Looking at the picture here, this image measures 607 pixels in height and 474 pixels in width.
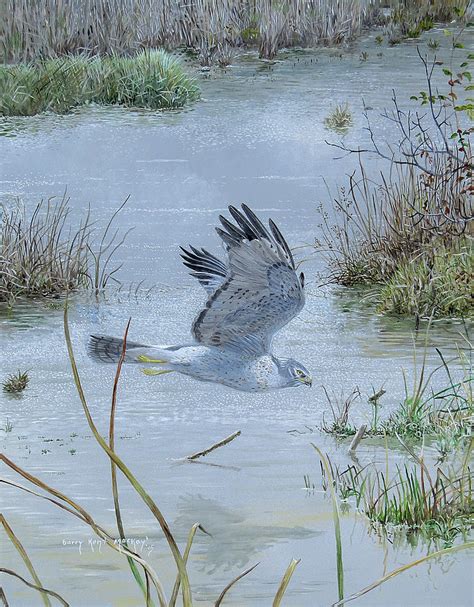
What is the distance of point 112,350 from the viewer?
345 cm

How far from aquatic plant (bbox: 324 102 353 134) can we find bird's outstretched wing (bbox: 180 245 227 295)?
33.6 inches

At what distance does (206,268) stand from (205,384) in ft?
1.05

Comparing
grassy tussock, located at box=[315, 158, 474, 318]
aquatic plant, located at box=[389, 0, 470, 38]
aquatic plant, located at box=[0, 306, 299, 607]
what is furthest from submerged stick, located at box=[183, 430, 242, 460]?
aquatic plant, located at box=[389, 0, 470, 38]

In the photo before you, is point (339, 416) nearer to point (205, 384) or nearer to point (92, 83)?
point (205, 384)

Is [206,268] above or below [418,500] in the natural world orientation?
above

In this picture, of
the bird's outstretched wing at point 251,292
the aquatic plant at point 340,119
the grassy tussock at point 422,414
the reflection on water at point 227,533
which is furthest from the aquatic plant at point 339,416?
the aquatic plant at point 340,119

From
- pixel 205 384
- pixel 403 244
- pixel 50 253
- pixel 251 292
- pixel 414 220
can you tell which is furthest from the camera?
pixel 414 220

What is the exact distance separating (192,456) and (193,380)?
27 centimetres

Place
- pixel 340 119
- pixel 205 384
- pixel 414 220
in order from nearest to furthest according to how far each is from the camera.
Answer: pixel 205 384 < pixel 340 119 < pixel 414 220

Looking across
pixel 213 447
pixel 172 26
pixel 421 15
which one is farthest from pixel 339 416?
pixel 421 15

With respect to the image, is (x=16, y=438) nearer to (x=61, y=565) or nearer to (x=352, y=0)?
(x=61, y=565)

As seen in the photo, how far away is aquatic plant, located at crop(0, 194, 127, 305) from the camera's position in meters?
4.00

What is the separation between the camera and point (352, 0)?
206 inches

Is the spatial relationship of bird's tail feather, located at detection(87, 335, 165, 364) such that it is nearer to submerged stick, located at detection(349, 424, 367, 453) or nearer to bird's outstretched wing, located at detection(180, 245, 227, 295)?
bird's outstretched wing, located at detection(180, 245, 227, 295)
